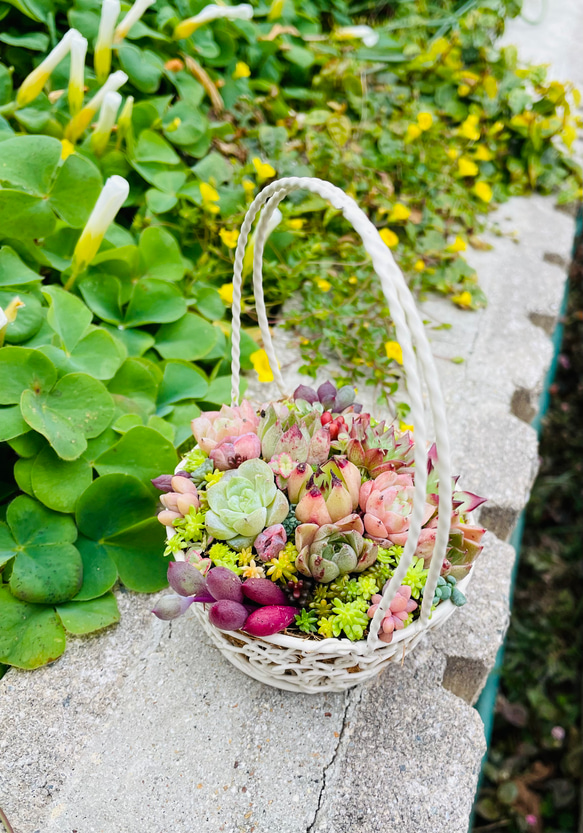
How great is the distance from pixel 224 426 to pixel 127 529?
245mm

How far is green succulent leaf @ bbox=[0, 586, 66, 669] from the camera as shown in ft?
2.61

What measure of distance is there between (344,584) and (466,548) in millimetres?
155

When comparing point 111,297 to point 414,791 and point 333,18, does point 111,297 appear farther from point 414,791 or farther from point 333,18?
point 333,18

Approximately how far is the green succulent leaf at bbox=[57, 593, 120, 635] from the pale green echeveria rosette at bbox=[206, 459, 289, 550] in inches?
10.6

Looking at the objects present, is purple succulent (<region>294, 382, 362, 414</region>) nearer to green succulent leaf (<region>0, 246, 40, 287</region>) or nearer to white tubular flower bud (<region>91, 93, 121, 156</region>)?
green succulent leaf (<region>0, 246, 40, 287</region>)

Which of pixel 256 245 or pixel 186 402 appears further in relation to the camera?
pixel 186 402

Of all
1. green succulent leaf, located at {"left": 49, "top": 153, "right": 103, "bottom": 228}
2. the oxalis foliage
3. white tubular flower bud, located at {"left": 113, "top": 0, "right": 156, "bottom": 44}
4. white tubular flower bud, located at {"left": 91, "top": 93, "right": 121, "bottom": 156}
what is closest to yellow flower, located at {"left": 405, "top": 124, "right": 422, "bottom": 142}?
the oxalis foliage

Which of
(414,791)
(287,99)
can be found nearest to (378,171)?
(287,99)

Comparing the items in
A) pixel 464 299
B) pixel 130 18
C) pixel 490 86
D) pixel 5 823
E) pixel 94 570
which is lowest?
pixel 5 823

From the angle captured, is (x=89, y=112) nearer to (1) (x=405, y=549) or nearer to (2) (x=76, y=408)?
(2) (x=76, y=408)

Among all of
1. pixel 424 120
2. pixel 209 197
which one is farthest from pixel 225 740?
pixel 424 120

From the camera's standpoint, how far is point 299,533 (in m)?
0.66

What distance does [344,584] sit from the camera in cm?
67

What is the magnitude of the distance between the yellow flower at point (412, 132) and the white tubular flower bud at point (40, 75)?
880 millimetres
